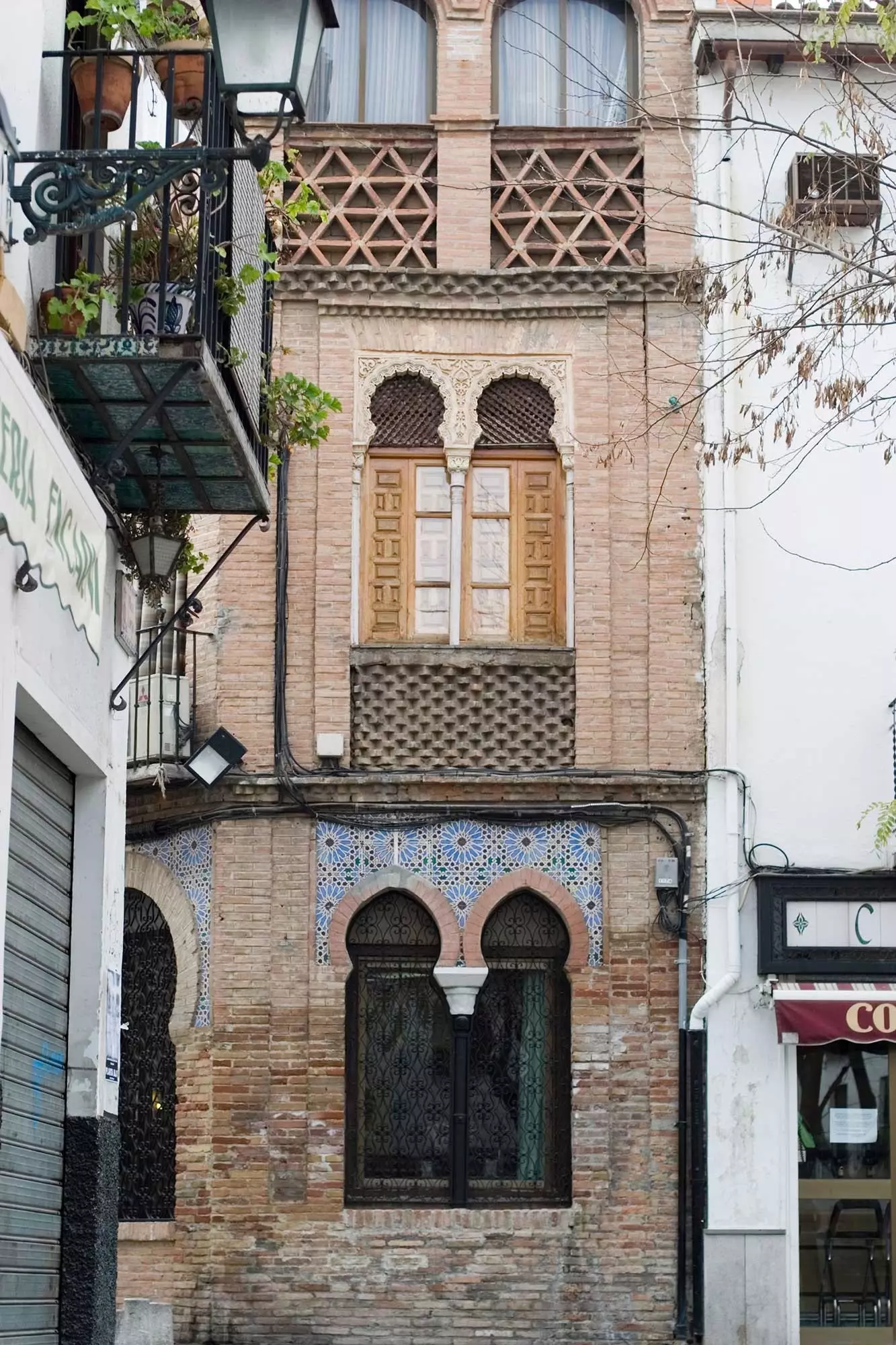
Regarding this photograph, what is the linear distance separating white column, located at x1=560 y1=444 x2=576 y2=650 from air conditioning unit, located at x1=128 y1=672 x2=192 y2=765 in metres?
2.96

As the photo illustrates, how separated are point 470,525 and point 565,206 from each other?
2657 millimetres

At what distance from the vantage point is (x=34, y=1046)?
833 centimetres

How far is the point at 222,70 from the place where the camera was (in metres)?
7.95

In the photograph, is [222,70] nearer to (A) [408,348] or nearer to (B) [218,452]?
(B) [218,452]

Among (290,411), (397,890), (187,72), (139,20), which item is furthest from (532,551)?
(139,20)

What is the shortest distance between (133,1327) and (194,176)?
28.3 ft

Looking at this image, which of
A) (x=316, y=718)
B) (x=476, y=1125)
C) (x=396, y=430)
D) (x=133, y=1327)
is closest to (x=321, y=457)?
(x=396, y=430)

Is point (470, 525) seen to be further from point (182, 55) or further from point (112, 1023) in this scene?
point (112, 1023)

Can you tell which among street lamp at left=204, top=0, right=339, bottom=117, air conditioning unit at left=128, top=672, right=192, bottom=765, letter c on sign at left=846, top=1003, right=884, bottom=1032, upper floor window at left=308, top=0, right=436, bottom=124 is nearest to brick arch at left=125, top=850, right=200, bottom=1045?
air conditioning unit at left=128, top=672, right=192, bottom=765

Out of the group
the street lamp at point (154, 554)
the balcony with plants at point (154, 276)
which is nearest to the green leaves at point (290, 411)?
the balcony with plants at point (154, 276)

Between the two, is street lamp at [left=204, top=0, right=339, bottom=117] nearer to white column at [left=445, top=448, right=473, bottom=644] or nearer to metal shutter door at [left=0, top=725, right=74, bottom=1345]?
metal shutter door at [left=0, top=725, right=74, bottom=1345]

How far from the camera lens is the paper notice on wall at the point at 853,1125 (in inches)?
620

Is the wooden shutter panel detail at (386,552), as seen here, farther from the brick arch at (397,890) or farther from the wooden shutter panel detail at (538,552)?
the brick arch at (397,890)

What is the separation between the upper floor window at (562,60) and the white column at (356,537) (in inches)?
120
